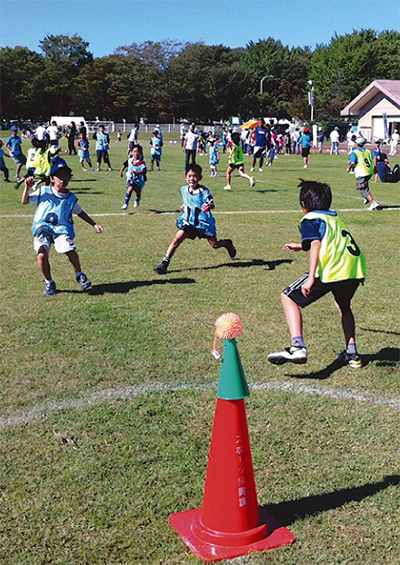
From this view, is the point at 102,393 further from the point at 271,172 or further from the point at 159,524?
the point at 271,172

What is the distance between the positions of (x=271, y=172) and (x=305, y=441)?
24409 millimetres

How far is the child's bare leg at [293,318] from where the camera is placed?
541 centimetres

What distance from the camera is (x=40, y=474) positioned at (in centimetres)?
389

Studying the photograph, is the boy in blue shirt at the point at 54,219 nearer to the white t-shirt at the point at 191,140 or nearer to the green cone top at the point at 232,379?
the green cone top at the point at 232,379

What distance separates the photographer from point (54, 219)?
7.99 meters

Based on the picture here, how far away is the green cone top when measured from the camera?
3379 millimetres

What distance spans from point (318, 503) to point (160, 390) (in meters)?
1.85

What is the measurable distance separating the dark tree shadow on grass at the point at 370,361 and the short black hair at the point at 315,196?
1.40 metres

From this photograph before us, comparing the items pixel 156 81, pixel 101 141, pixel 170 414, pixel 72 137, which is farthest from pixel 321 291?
pixel 156 81

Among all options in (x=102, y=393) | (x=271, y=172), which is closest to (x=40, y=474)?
(x=102, y=393)

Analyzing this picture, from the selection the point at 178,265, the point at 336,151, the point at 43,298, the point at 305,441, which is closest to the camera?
the point at 305,441

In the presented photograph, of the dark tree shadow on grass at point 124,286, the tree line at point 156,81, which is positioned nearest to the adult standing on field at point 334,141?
the dark tree shadow on grass at point 124,286

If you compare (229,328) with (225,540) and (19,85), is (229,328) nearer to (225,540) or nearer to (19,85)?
(225,540)

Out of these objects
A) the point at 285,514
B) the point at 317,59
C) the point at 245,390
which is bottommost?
the point at 285,514
